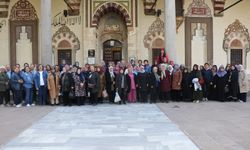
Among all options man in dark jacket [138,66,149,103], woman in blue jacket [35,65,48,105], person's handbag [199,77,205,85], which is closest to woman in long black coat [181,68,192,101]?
person's handbag [199,77,205,85]

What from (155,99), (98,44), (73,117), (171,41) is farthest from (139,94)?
(98,44)

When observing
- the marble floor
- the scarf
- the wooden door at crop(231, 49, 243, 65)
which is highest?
the wooden door at crop(231, 49, 243, 65)

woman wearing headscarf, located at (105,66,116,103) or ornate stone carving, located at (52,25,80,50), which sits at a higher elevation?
ornate stone carving, located at (52,25,80,50)

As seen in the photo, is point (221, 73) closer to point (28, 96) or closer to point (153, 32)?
point (153, 32)

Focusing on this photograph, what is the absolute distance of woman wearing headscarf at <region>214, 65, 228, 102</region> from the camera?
16.8m

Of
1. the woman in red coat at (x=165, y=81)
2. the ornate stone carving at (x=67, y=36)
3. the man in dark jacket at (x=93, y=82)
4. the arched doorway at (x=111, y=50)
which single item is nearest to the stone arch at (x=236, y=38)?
the arched doorway at (x=111, y=50)

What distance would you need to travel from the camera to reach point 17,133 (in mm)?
9734

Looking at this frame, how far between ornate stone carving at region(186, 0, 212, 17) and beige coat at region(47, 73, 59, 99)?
962 cm

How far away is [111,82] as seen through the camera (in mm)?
16000

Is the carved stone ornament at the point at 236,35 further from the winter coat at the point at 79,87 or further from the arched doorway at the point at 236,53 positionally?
the winter coat at the point at 79,87

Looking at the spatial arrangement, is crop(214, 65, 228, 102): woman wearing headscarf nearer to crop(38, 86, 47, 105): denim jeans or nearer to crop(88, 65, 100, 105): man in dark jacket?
crop(88, 65, 100, 105): man in dark jacket

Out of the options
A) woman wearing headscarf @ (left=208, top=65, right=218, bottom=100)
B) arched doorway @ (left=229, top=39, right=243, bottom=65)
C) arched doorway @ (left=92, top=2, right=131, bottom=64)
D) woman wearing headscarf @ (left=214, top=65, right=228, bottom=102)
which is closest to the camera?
woman wearing headscarf @ (left=214, top=65, right=228, bottom=102)

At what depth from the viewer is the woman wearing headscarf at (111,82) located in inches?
630

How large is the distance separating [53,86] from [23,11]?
7912 millimetres
